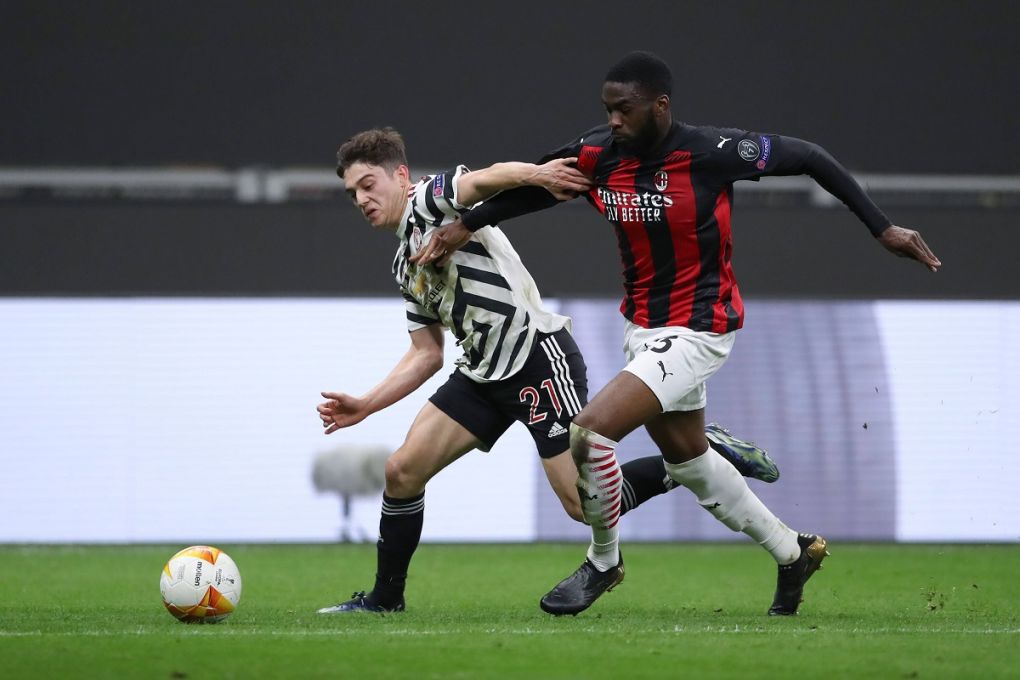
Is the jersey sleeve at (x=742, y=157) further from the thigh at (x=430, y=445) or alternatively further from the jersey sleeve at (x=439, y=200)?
the thigh at (x=430, y=445)

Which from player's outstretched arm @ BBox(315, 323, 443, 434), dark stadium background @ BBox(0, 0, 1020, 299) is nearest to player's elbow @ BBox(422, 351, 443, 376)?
player's outstretched arm @ BBox(315, 323, 443, 434)

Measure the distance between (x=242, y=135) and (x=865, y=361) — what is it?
17.2 ft

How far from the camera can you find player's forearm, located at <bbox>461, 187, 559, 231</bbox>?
6043mm

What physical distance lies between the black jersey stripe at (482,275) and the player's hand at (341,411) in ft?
2.30

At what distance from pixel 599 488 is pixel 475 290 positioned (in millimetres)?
1096

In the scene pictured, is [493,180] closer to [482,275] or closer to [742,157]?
[482,275]

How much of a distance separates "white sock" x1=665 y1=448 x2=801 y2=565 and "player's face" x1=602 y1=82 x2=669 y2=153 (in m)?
1.34

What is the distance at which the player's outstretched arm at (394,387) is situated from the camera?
6.19m

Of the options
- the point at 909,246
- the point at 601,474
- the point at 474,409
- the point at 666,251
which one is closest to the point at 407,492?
the point at 474,409

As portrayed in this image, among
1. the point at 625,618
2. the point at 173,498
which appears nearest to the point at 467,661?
the point at 625,618

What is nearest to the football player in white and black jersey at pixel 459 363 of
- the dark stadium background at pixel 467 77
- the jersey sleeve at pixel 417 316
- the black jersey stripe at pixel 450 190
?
the black jersey stripe at pixel 450 190

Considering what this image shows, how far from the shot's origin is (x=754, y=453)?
657 cm

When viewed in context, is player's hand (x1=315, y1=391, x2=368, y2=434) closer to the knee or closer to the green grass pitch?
the knee

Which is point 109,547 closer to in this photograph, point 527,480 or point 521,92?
point 527,480
